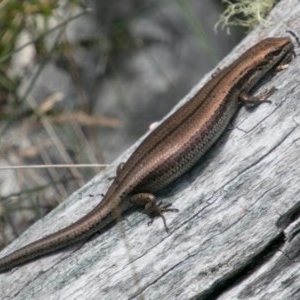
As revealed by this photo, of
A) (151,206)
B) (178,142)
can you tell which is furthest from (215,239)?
(178,142)

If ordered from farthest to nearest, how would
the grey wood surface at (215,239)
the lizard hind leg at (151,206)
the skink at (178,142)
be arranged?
the skink at (178,142)
the lizard hind leg at (151,206)
the grey wood surface at (215,239)

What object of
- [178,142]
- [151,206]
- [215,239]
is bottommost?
[215,239]

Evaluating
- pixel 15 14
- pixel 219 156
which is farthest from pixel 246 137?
pixel 15 14

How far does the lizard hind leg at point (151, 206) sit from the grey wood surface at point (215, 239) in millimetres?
33

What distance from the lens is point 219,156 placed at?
3.80 metres

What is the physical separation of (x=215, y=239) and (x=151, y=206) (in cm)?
38

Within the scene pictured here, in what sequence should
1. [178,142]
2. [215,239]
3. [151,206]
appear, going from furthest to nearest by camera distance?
1. [178,142]
2. [151,206]
3. [215,239]

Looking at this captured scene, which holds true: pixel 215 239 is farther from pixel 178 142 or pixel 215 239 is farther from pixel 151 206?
pixel 178 142

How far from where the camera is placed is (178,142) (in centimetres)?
402

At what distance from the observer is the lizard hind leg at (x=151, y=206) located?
3.62 m

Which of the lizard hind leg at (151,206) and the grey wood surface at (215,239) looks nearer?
the grey wood surface at (215,239)

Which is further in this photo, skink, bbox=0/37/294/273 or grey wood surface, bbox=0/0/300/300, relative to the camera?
skink, bbox=0/37/294/273

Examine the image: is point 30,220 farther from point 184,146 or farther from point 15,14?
point 184,146

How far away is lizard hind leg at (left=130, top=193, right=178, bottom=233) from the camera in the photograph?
3.62 m
